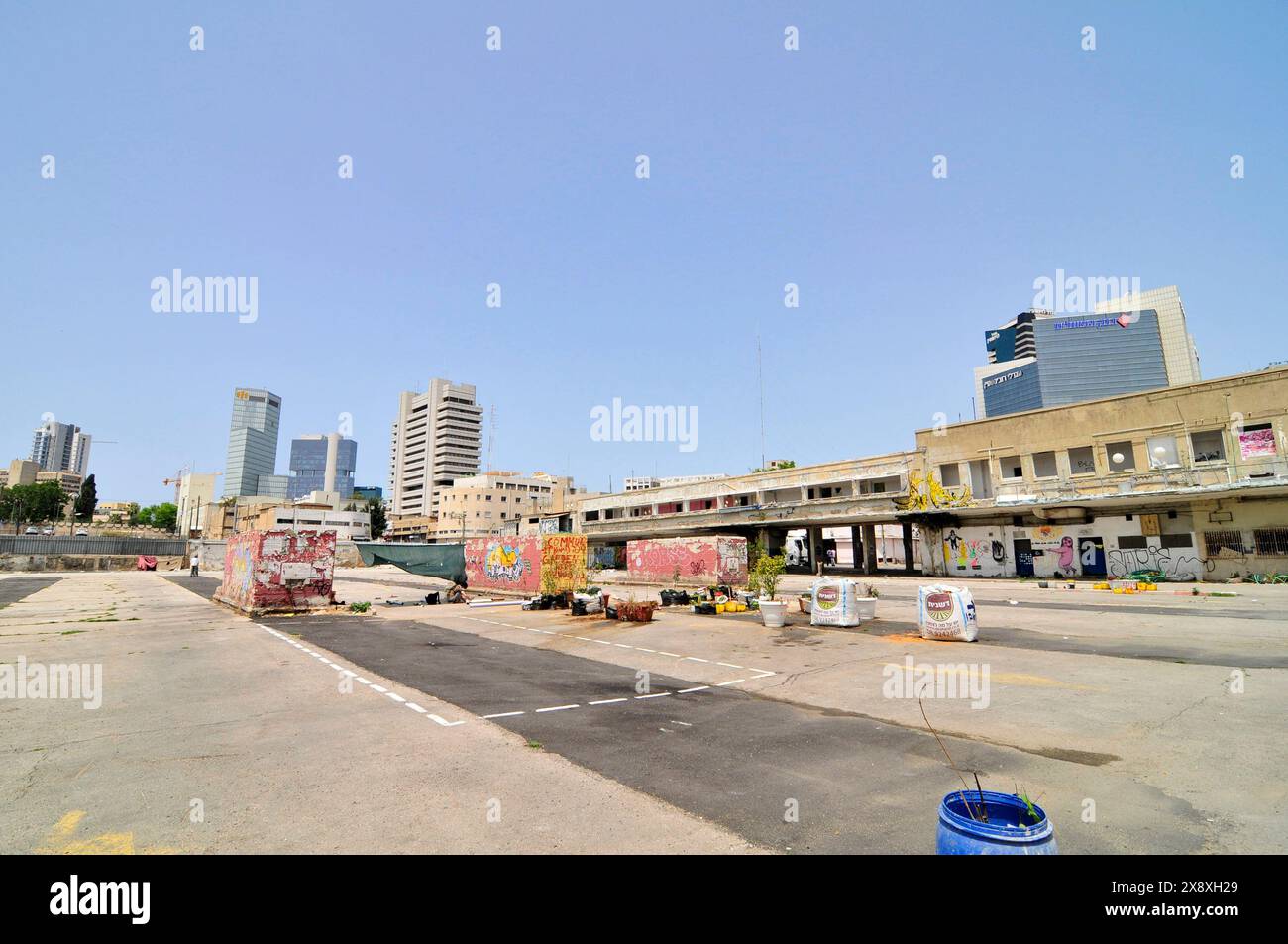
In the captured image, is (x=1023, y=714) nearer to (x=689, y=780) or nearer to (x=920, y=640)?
(x=689, y=780)

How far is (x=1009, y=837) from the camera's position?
9.95ft

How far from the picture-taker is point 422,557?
35750 mm

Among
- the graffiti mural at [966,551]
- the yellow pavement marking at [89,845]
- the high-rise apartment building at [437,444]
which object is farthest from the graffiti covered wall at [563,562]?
the high-rise apartment building at [437,444]

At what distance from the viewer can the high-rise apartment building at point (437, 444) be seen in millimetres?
177250

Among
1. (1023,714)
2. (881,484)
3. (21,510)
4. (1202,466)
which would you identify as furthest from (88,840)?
(21,510)

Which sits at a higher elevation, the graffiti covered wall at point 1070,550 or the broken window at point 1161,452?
the broken window at point 1161,452

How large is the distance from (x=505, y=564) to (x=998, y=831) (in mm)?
31605

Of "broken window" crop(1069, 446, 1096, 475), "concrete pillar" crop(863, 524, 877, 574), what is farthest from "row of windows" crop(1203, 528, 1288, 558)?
"concrete pillar" crop(863, 524, 877, 574)

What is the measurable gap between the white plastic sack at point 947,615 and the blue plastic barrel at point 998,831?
13065 mm

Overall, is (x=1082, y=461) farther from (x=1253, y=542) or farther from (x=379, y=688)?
(x=379, y=688)

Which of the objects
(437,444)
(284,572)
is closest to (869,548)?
(284,572)

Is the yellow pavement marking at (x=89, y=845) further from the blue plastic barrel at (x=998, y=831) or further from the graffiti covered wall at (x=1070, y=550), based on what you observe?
the graffiti covered wall at (x=1070, y=550)
